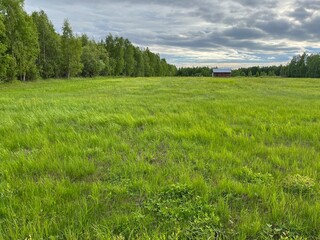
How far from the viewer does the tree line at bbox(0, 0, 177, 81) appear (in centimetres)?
3384

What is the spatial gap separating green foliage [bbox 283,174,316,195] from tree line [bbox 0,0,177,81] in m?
31.6

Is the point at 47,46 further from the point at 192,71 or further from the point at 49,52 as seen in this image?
the point at 192,71

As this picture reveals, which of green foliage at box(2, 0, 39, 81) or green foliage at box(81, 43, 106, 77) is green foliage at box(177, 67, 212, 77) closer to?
green foliage at box(81, 43, 106, 77)

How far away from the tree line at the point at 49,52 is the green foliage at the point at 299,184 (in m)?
31.6

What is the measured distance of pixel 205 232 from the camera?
2717mm

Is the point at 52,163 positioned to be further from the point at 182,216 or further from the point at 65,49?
the point at 65,49

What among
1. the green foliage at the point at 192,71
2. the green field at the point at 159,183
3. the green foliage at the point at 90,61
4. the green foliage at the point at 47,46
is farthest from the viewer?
the green foliage at the point at 192,71

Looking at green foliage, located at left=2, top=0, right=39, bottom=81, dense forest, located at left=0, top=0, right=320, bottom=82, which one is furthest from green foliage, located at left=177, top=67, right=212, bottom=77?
green foliage, located at left=2, top=0, right=39, bottom=81

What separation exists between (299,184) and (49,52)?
5565 centimetres

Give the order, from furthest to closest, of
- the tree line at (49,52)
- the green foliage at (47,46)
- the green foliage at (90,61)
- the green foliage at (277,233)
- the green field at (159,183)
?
the green foliage at (90,61)
the green foliage at (47,46)
the tree line at (49,52)
the green field at (159,183)
the green foliage at (277,233)

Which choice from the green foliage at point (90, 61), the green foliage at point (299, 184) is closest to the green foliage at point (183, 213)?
the green foliage at point (299, 184)

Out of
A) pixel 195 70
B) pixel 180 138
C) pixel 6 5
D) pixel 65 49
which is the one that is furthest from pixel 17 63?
pixel 195 70

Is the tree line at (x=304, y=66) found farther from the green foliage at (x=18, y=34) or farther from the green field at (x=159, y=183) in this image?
the green field at (x=159, y=183)

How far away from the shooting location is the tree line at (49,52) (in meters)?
33.8
